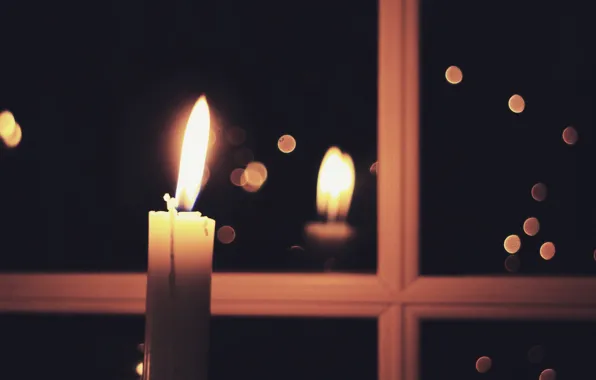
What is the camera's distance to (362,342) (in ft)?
3.08

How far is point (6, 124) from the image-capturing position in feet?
3.28

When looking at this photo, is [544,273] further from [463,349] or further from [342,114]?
[342,114]

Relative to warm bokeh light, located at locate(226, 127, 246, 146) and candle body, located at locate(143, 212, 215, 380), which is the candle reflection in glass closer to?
warm bokeh light, located at locate(226, 127, 246, 146)

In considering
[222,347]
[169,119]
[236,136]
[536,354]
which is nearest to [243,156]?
[236,136]

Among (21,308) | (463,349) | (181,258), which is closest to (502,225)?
(463,349)

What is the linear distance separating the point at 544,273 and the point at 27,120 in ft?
2.80

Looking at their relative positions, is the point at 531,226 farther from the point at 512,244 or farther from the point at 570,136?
the point at 570,136

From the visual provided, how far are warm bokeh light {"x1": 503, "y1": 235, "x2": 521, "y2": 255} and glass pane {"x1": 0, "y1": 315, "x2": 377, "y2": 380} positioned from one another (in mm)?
239

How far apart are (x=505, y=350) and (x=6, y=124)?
2.84ft

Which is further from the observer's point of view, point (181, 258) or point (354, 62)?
point (354, 62)

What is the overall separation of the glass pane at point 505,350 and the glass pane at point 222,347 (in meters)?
0.09

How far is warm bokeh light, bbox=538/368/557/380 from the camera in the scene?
36.7 inches

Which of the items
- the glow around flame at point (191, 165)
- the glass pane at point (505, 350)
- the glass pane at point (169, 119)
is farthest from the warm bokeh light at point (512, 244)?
the glow around flame at point (191, 165)

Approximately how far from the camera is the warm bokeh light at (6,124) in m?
1.00
